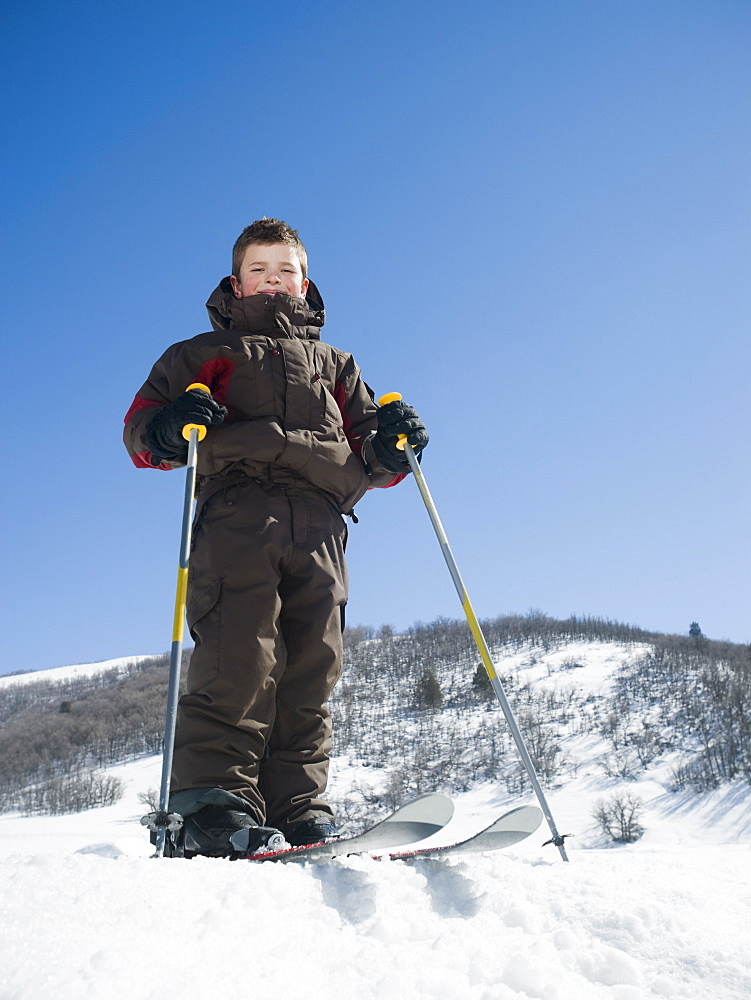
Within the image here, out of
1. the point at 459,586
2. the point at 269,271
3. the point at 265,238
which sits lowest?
the point at 459,586

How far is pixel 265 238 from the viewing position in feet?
10.0

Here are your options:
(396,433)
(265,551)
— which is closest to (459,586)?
(396,433)

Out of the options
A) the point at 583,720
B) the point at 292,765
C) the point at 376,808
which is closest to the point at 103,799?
the point at 376,808

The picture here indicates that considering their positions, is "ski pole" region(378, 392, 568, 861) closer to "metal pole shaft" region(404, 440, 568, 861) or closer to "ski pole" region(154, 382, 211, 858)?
"metal pole shaft" region(404, 440, 568, 861)

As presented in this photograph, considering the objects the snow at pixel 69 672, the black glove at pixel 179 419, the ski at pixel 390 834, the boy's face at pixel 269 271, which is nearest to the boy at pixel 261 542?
the black glove at pixel 179 419

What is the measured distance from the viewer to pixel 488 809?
34.3m

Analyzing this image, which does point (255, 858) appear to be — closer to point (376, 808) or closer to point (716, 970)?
point (716, 970)

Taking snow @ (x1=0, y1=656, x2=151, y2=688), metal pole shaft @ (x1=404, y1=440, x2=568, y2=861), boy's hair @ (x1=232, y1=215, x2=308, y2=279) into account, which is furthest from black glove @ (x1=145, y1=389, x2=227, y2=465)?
snow @ (x1=0, y1=656, x2=151, y2=688)

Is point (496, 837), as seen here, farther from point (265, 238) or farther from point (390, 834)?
point (265, 238)

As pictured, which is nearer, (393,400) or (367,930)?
(367,930)

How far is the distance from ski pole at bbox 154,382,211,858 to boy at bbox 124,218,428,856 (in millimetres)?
81

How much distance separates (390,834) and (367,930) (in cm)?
45

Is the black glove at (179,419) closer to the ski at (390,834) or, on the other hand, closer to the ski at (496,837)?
the ski at (390,834)

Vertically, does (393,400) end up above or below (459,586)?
above
